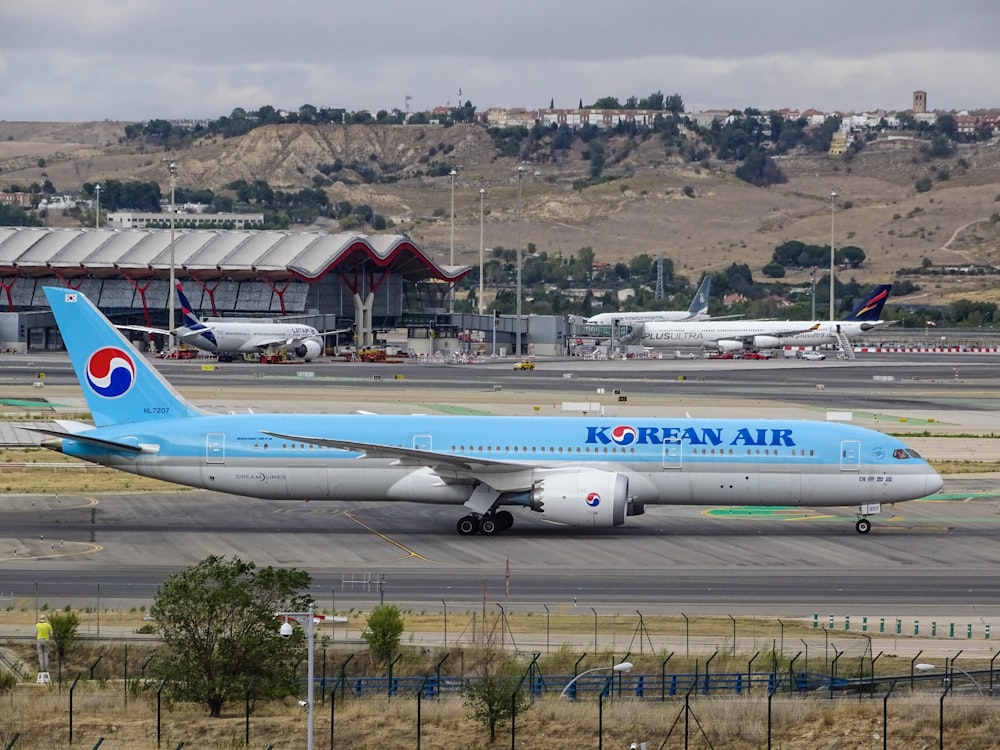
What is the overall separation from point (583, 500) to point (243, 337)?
101 meters

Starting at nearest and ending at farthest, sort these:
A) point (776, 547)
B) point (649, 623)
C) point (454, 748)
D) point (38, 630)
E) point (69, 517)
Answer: point (454, 748) < point (38, 630) < point (649, 623) < point (776, 547) < point (69, 517)

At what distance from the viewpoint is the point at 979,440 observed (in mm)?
83875

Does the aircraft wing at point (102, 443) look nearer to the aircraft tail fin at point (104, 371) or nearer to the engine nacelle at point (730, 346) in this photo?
the aircraft tail fin at point (104, 371)

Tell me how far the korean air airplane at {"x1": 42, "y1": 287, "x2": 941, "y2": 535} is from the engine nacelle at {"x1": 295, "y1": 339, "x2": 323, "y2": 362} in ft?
310

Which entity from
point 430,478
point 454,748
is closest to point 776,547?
point 430,478

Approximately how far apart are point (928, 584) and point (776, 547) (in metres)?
7.11

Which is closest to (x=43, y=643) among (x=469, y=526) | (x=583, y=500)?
(x=469, y=526)

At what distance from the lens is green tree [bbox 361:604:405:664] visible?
115ft

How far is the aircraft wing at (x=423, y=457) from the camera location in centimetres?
5059

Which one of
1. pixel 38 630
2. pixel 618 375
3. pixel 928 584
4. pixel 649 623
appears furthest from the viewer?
pixel 618 375

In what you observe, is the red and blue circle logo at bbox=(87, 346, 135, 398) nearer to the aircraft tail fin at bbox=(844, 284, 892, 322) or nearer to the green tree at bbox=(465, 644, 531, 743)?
the green tree at bbox=(465, 644, 531, 743)

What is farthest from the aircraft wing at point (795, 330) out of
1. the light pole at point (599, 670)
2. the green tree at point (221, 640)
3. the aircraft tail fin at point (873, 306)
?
the green tree at point (221, 640)

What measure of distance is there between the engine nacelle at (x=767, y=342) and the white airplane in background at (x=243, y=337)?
162 ft

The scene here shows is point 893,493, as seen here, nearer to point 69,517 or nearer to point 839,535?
point 839,535
